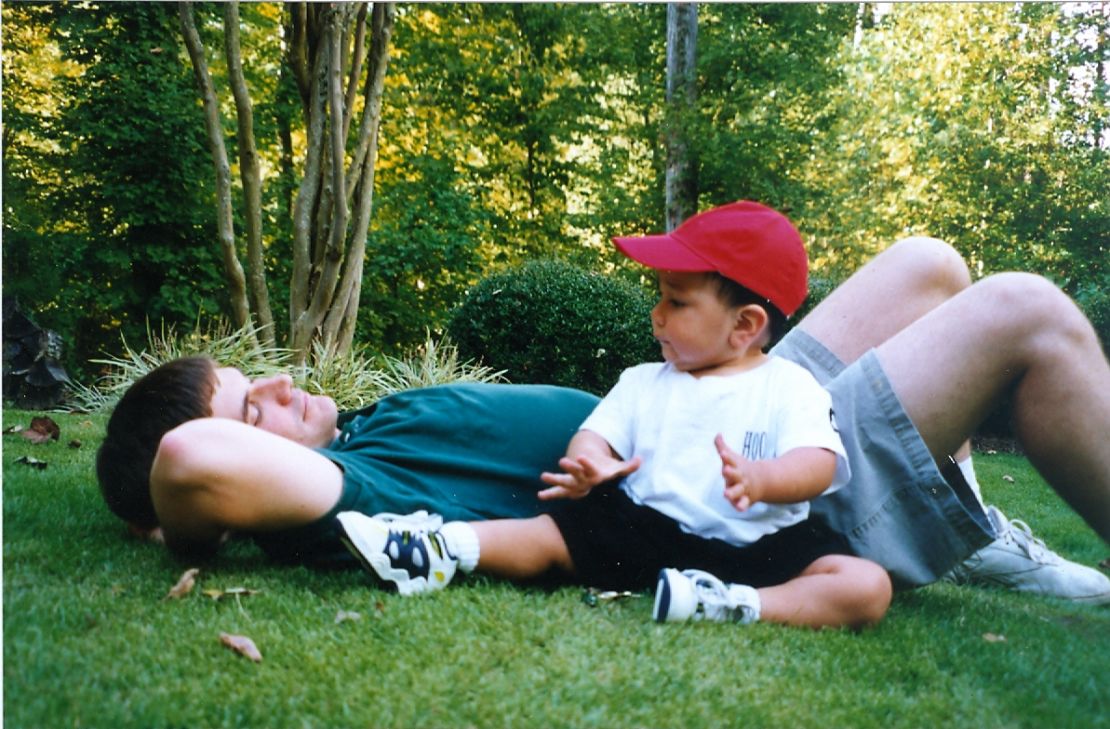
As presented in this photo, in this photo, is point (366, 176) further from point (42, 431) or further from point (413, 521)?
point (413, 521)

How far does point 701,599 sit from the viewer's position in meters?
1.88

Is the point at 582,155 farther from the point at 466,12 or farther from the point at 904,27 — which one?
the point at 904,27

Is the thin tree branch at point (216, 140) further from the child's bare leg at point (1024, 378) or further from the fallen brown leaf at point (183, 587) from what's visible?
the child's bare leg at point (1024, 378)

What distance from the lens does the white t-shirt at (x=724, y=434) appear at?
1.96 metres

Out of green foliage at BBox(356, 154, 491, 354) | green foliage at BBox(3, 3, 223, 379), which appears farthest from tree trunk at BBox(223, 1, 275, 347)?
green foliage at BBox(356, 154, 491, 354)

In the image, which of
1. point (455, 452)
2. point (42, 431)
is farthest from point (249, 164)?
point (455, 452)

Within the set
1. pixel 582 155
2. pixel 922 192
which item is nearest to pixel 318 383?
pixel 922 192

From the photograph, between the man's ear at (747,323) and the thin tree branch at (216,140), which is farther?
the thin tree branch at (216,140)

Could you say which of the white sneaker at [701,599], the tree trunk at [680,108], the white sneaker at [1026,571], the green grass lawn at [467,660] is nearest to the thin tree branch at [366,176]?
the green grass lawn at [467,660]

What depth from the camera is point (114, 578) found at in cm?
204

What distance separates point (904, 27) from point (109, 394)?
971 cm

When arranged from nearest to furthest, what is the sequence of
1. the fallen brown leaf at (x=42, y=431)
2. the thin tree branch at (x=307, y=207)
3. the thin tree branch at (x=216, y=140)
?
the fallen brown leaf at (x=42, y=431) < the thin tree branch at (x=216, y=140) < the thin tree branch at (x=307, y=207)

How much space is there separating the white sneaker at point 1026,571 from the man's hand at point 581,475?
1.17m

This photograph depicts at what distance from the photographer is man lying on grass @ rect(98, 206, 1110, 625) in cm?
197
